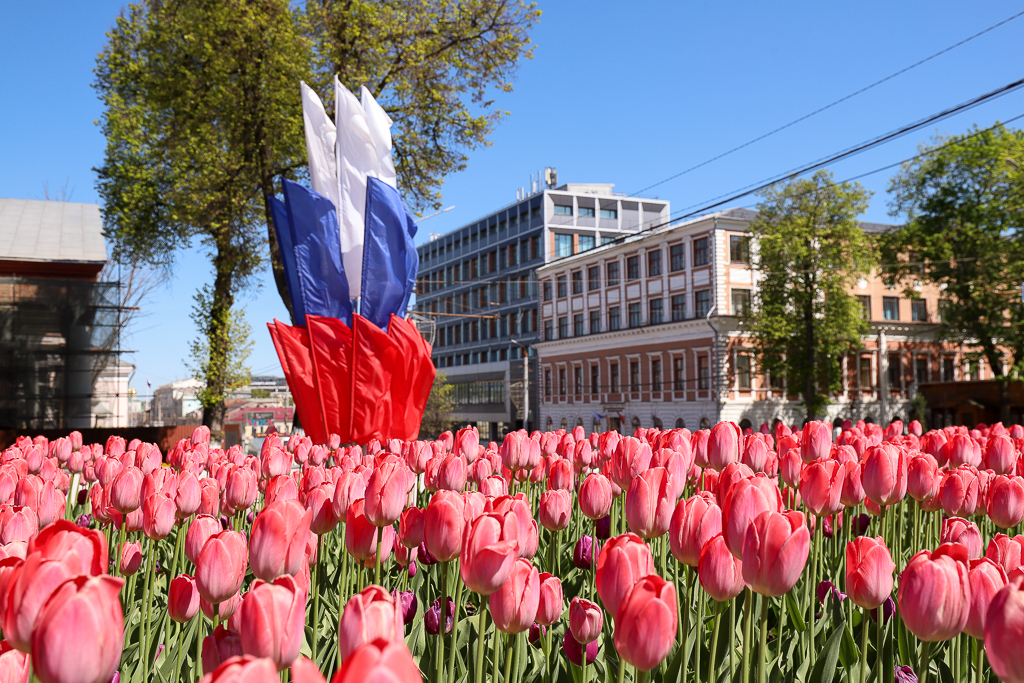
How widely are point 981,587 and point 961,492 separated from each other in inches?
45.0

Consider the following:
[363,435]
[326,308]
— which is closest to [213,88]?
[326,308]

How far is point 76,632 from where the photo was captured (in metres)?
0.88

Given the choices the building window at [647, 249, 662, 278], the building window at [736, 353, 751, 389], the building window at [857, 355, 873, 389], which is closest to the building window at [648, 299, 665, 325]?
the building window at [647, 249, 662, 278]

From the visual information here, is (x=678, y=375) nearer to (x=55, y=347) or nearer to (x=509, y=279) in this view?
(x=509, y=279)

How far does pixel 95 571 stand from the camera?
3.57 ft

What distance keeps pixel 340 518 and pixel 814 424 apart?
79.3 inches

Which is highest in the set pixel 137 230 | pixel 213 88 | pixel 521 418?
pixel 213 88

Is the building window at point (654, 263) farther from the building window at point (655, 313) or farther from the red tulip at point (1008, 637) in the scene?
the red tulip at point (1008, 637)

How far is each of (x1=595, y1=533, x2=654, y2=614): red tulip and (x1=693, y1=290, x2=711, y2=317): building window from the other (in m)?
40.4

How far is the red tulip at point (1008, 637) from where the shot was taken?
1.02 meters

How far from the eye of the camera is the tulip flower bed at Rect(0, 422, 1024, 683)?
101 centimetres

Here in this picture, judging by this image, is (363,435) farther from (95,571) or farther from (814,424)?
(95,571)

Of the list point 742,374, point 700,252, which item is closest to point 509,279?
point 700,252

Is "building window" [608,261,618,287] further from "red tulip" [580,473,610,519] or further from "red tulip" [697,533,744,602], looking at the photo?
"red tulip" [697,533,744,602]
